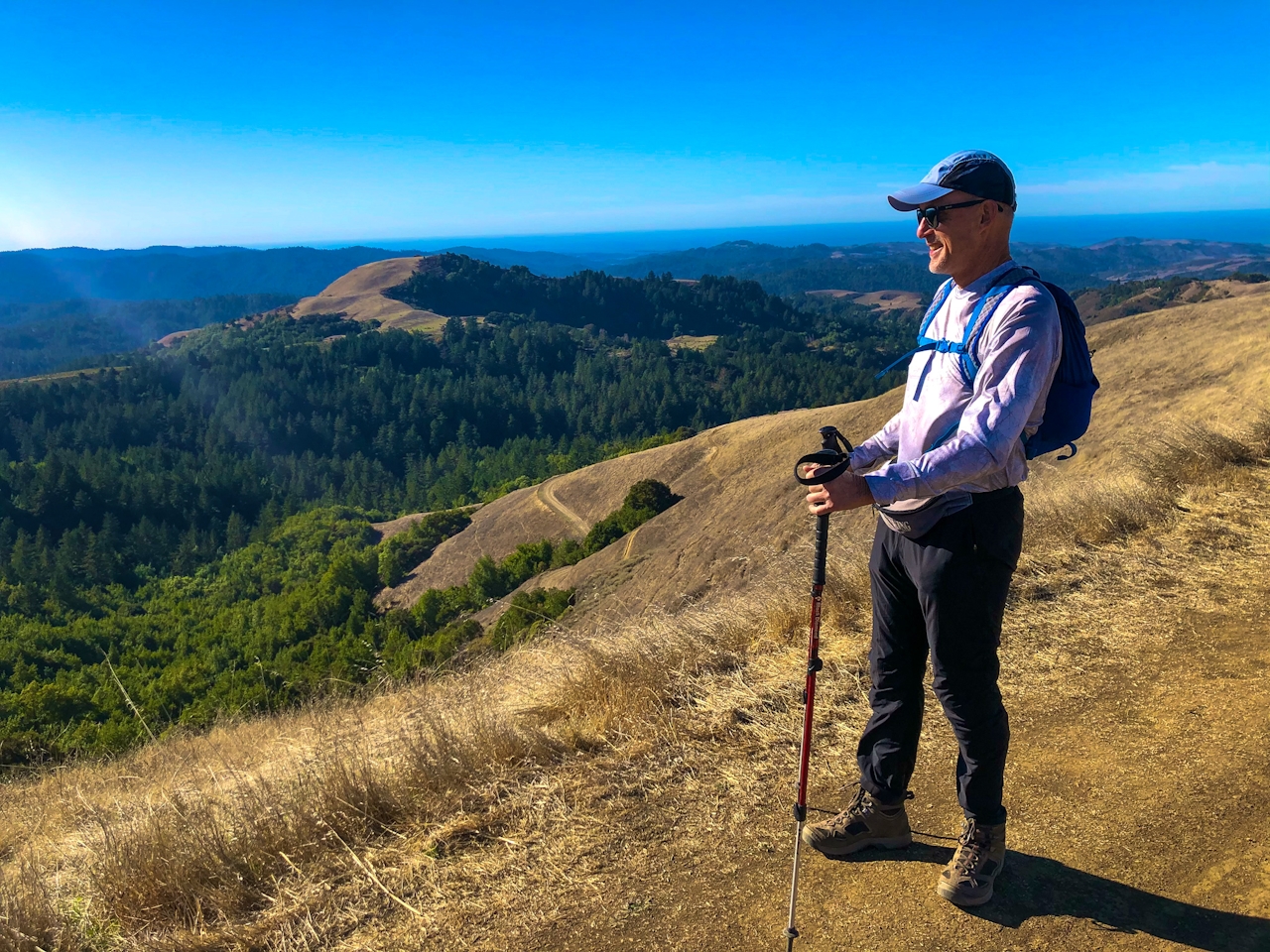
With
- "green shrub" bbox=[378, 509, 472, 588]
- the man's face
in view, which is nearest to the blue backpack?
the man's face

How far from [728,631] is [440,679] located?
222cm

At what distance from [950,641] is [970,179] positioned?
149 cm

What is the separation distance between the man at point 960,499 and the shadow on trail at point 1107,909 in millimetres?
111

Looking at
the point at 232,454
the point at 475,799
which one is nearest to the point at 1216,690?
the point at 475,799

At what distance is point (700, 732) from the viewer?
4176 mm

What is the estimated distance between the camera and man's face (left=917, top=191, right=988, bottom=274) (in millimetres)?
2570

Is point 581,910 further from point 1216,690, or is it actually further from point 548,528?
point 548,528

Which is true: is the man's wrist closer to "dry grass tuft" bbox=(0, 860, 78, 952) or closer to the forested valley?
"dry grass tuft" bbox=(0, 860, 78, 952)

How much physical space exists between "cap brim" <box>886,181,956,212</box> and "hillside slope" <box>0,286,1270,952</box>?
2.42 m

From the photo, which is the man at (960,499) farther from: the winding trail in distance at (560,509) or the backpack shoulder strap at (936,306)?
the winding trail in distance at (560,509)

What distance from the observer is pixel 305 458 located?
367 ft

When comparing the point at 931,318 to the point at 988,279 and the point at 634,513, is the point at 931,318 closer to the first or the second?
the point at 988,279

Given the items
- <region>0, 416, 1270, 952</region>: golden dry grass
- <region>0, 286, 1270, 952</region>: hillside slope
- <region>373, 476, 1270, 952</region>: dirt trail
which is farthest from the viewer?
<region>0, 416, 1270, 952</region>: golden dry grass

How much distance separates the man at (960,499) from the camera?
2.41 meters
